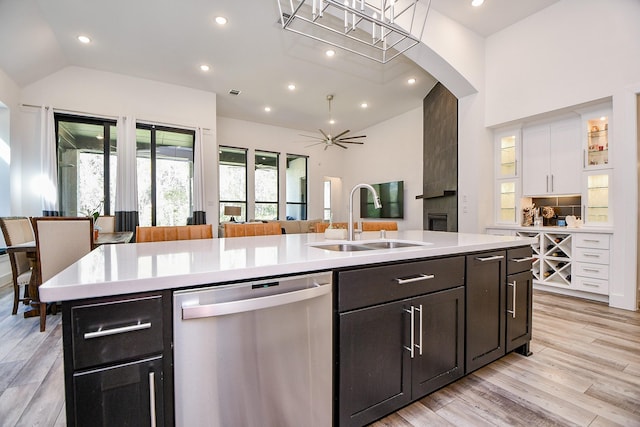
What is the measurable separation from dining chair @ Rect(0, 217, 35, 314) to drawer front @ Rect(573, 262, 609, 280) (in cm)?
584

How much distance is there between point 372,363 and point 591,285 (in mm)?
3479

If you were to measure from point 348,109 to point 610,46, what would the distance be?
14.3ft

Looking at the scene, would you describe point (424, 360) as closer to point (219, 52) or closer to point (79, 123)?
point (219, 52)

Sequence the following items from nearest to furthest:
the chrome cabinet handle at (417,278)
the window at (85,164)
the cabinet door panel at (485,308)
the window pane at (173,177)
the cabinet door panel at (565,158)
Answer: the chrome cabinet handle at (417,278), the cabinet door panel at (485,308), the cabinet door panel at (565,158), the window at (85,164), the window pane at (173,177)

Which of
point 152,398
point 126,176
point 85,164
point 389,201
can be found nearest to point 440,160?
point 389,201

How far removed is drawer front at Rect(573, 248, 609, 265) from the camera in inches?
123

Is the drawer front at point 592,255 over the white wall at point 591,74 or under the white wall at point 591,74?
under

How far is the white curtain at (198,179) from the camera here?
18.3 ft

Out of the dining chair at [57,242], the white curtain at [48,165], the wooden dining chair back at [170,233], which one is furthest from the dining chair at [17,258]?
the wooden dining chair back at [170,233]

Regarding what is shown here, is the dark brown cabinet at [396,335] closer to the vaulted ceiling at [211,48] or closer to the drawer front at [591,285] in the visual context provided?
the drawer front at [591,285]

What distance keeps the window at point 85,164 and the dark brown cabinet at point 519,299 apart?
5.88 m

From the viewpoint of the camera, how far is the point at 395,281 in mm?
1312

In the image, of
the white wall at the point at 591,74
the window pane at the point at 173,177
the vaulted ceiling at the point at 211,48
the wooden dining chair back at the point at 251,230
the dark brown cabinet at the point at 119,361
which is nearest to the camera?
the dark brown cabinet at the point at 119,361

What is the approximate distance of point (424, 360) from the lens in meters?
1.42
